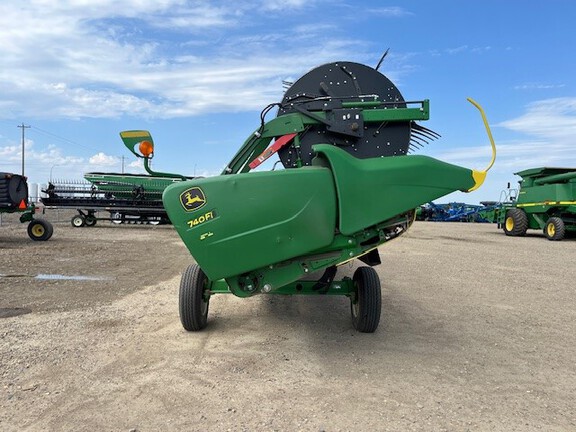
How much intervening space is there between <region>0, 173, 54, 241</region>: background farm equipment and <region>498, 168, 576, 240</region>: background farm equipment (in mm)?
17062

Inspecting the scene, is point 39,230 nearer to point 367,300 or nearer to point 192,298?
point 192,298

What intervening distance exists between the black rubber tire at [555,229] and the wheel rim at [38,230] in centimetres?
1716

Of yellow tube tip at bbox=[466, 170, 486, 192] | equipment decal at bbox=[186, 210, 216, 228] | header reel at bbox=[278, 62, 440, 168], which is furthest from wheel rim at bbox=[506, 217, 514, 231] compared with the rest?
equipment decal at bbox=[186, 210, 216, 228]

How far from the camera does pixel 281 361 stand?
391 centimetres

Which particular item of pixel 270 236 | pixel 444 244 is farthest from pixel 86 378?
pixel 444 244

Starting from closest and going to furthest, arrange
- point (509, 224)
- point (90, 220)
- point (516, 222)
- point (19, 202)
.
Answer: point (19, 202)
point (516, 222)
point (90, 220)
point (509, 224)

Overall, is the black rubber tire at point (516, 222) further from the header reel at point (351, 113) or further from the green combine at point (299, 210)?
the green combine at point (299, 210)

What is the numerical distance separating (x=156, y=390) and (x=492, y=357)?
2.92 m

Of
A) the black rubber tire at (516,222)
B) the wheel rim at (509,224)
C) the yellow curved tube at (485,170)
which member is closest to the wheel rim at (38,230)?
the yellow curved tube at (485,170)

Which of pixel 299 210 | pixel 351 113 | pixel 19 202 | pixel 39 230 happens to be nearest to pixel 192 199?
pixel 299 210

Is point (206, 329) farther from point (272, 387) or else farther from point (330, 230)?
point (330, 230)

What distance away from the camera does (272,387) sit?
3402mm

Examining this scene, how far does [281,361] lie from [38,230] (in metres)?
11.3

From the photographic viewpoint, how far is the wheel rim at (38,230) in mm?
12812
